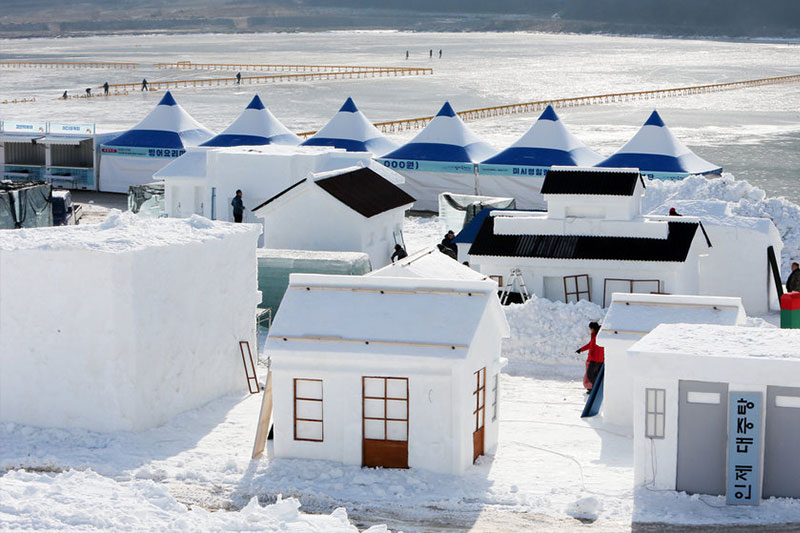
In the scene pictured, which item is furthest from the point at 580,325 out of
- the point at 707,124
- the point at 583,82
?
the point at 583,82

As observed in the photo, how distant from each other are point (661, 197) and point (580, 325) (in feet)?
27.5

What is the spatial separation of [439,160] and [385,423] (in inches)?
815

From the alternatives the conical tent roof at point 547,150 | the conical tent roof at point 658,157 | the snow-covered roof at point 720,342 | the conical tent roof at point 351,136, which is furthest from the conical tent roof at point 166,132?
the snow-covered roof at point 720,342

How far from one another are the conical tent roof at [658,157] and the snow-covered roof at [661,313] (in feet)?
51.7

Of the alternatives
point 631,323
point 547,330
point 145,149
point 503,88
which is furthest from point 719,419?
point 503,88

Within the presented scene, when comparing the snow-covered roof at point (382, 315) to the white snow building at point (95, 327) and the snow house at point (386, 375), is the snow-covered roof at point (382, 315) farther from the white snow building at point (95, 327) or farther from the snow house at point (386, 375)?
the white snow building at point (95, 327)

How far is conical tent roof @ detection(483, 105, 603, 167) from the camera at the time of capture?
32375mm

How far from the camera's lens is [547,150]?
32.8 meters

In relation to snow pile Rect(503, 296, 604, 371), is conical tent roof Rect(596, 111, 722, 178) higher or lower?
higher

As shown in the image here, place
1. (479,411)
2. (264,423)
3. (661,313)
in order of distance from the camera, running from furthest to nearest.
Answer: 1. (661,313)
2. (264,423)
3. (479,411)

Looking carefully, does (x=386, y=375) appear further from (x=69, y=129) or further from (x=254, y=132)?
(x=69, y=129)

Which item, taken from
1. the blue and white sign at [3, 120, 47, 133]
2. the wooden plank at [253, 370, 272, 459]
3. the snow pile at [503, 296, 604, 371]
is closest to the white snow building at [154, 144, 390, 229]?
the blue and white sign at [3, 120, 47, 133]

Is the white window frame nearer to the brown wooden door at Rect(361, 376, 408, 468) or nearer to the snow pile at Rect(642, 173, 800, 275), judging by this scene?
the brown wooden door at Rect(361, 376, 408, 468)

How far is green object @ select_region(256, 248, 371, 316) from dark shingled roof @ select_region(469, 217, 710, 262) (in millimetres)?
2106
